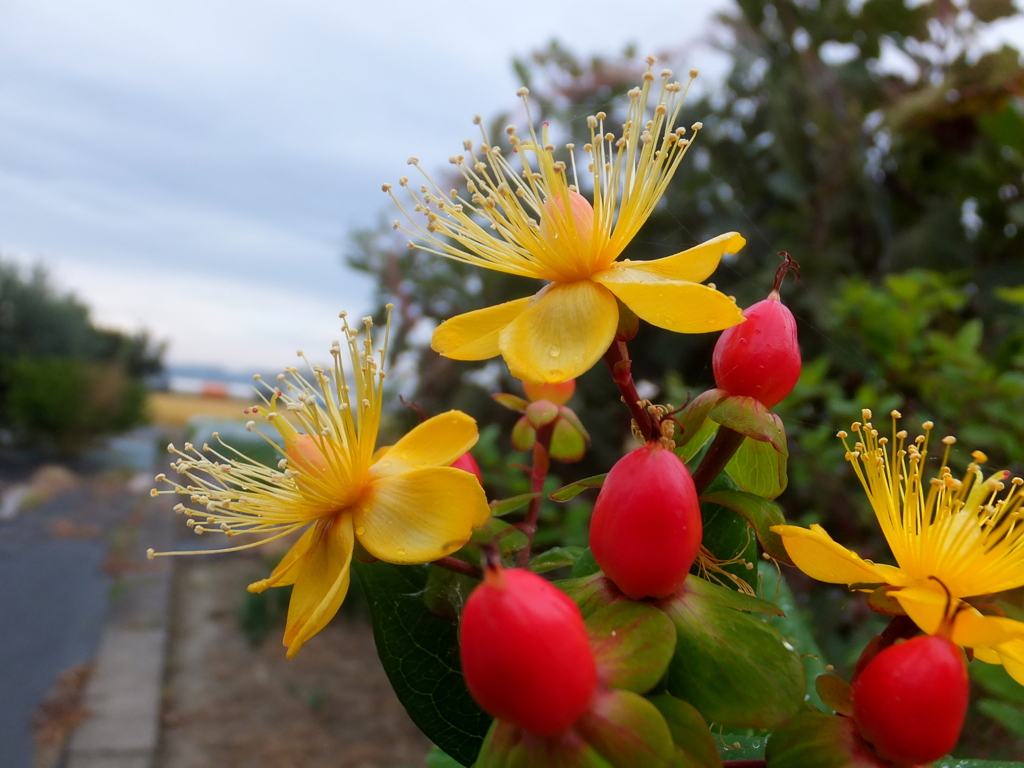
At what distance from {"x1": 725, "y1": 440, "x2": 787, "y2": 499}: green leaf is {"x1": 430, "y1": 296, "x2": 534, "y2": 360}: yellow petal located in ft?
0.52

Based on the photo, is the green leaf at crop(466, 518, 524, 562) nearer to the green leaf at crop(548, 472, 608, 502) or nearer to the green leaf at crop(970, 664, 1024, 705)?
the green leaf at crop(548, 472, 608, 502)

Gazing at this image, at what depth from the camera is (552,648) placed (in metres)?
0.27

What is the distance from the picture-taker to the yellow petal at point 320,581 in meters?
0.39

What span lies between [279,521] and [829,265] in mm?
1589

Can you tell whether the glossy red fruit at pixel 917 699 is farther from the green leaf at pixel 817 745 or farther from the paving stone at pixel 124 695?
the paving stone at pixel 124 695

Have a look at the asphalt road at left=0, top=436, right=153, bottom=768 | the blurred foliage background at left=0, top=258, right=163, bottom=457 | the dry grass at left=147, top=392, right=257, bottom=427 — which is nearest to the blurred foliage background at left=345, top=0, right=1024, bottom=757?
the asphalt road at left=0, top=436, right=153, bottom=768

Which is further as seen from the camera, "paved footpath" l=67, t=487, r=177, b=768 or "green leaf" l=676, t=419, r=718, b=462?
"paved footpath" l=67, t=487, r=177, b=768

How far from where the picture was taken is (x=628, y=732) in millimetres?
286

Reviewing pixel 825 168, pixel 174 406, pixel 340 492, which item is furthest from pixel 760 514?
pixel 174 406

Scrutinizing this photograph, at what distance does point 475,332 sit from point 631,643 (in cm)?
21

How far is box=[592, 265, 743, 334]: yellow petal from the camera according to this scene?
37cm

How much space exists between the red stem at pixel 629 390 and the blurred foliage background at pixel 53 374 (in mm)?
4487

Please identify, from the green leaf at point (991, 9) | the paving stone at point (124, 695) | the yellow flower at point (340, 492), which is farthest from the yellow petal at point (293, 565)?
the paving stone at point (124, 695)

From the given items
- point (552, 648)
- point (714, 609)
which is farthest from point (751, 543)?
point (552, 648)
